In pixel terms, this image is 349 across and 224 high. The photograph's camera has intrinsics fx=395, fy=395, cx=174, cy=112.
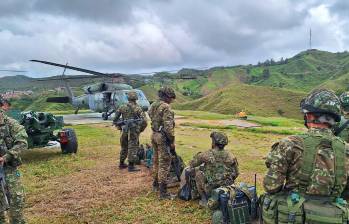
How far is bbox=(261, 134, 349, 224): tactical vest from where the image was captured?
3.60 metres

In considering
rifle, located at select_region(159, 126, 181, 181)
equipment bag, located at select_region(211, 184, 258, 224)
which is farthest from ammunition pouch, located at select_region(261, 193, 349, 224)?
rifle, located at select_region(159, 126, 181, 181)

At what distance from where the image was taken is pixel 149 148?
11.1m

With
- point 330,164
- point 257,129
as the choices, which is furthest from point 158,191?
point 257,129

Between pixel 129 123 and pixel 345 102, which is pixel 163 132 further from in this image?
pixel 345 102

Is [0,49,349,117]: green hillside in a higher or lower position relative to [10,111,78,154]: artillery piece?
higher

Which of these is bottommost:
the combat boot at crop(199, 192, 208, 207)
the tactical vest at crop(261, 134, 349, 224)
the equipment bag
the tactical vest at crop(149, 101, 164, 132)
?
the combat boot at crop(199, 192, 208, 207)

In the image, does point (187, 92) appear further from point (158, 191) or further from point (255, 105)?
point (158, 191)

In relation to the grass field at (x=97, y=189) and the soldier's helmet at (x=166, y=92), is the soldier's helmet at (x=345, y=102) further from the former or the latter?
the soldier's helmet at (x=166, y=92)

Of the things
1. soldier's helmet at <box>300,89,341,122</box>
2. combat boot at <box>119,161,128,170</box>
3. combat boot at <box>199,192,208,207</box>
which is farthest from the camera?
combat boot at <box>119,161,128,170</box>

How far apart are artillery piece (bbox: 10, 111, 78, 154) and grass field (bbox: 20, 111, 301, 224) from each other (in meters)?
0.54

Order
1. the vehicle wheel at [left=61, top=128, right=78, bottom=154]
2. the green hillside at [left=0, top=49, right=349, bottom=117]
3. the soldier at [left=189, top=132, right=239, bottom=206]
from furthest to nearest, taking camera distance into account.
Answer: the green hillside at [left=0, top=49, right=349, bottom=117] < the vehicle wheel at [left=61, top=128, right=78, bottom=154] < the soldier at [left=189, top=132, right=239, bottom=206]

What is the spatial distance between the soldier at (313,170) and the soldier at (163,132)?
4420 millimetres

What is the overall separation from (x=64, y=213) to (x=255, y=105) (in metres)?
59.5

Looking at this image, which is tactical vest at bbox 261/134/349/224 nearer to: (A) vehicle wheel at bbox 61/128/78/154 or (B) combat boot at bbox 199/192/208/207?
(B) combat boot at bbox 199/192/208/207
